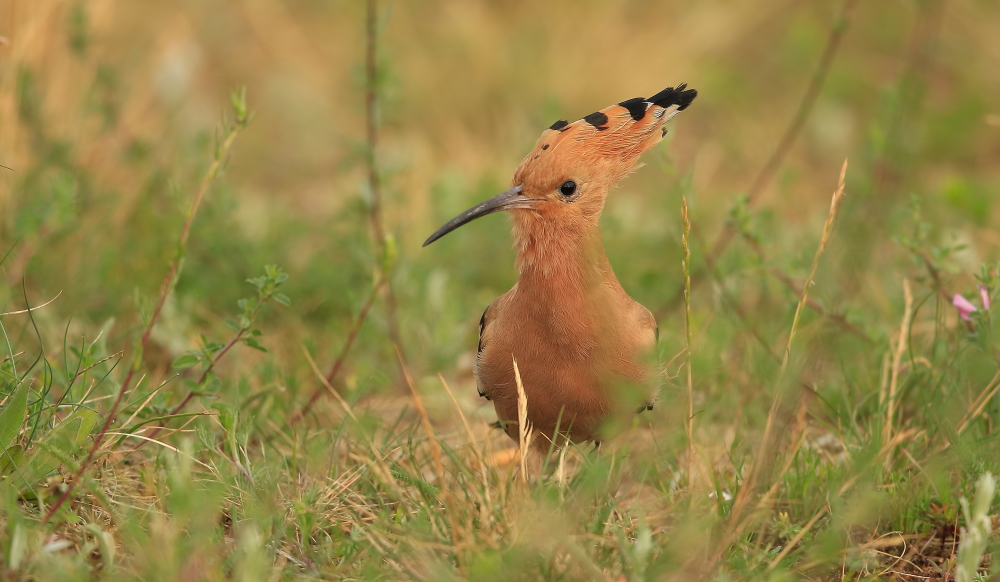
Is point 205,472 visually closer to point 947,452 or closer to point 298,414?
point 298,414

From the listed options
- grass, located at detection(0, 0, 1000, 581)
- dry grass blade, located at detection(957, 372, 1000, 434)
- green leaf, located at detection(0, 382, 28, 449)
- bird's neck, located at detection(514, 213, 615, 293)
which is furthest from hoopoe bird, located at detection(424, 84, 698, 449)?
green leaf, located at detection(0, 382, 28, 449)

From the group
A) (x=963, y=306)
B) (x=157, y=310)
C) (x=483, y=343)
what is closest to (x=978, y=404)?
(x=963, y=306)

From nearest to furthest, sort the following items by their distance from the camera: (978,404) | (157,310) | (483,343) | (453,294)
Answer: (157,310)
(978,404)
(483,343)
(453,294)

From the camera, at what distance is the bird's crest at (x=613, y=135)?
2.65m

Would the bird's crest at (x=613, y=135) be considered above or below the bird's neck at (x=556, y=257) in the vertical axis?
above

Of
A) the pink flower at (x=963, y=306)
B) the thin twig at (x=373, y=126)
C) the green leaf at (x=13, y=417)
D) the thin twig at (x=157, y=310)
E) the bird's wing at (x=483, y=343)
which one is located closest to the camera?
the thin twig at (x=157, y=310)

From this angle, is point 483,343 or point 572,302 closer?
point 572,302

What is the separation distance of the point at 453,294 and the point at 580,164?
1.27m

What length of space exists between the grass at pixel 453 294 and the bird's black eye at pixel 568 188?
0.48 m

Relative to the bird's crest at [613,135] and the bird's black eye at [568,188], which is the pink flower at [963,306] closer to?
the bird's crest at [613,135]

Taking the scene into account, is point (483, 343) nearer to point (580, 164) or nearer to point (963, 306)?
point (580, 164)

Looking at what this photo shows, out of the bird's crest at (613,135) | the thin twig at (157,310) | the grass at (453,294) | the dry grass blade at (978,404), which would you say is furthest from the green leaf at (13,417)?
the dry grass blade at (978,404)

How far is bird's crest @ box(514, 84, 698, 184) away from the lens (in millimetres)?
2654

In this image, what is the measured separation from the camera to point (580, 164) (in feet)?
8.69
